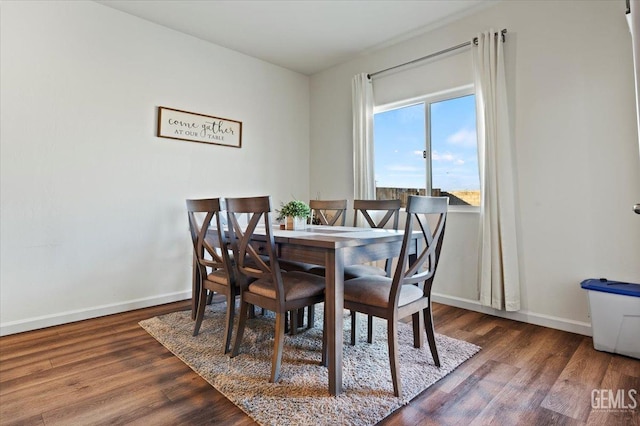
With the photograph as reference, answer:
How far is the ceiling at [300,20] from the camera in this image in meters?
2.88

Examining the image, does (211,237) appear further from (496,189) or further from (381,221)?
(496,189)

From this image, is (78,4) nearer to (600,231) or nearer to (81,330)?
(81,330)

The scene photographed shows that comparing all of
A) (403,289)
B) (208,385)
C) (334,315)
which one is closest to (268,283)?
(334,315)

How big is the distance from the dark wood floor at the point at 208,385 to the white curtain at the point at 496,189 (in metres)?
0.39

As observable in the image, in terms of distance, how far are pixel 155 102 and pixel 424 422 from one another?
330 cm

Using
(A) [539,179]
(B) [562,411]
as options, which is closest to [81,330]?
(B) [562,411]

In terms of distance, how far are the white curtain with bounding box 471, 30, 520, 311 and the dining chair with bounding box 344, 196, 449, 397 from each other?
3.58 feet

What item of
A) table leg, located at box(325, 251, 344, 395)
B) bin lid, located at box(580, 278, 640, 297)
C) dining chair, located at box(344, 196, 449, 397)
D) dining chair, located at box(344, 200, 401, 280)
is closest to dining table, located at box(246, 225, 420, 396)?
table leg, located at box(325, 251, 344, 395)

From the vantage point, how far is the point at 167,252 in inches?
128

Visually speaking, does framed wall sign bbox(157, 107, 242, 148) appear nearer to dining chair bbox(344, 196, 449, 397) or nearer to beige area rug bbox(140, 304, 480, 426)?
beige area rug bbox(140, 304, 480, 426)

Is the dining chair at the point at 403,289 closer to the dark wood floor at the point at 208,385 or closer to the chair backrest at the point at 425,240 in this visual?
the chair backrest at the point at 425,240

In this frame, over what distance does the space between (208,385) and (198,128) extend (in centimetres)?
258

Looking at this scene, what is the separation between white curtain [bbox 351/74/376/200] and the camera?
3.69m

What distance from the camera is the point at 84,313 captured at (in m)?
2.77
